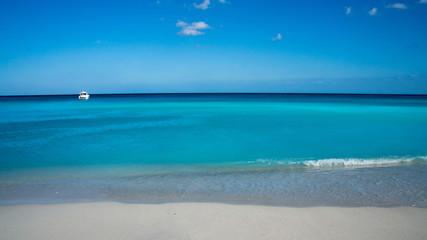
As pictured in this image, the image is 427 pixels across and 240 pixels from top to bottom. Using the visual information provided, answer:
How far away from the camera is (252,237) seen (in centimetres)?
313

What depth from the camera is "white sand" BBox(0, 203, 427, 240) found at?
3.22 meters

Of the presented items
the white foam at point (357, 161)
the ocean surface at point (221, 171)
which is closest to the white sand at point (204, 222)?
the ocean surface at point (221, 171)

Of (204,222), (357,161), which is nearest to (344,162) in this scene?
(357,161)

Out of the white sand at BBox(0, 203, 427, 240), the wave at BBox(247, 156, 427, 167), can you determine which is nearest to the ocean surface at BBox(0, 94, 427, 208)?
the wave at BBox(247, 156, 427, 167)

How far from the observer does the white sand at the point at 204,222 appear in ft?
10.6

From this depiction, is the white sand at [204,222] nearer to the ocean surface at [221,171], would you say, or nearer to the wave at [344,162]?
the ocean surface at [221,171]

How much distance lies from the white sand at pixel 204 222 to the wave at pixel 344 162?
3016 mm

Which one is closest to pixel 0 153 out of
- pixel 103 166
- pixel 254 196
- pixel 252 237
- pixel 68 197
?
pixel 103 166

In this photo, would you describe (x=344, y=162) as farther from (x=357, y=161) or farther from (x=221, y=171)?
(x=221, y=171)

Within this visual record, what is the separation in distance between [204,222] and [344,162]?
17.4 ft

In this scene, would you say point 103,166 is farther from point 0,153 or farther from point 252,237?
point 252,237

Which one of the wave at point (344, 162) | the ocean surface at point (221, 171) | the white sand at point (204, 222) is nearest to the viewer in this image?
the white sand at point (204, 222)

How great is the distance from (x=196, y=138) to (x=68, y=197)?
7.36m

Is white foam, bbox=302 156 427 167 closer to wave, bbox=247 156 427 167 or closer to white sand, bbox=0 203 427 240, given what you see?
wave, bbox=247 156 427 167
